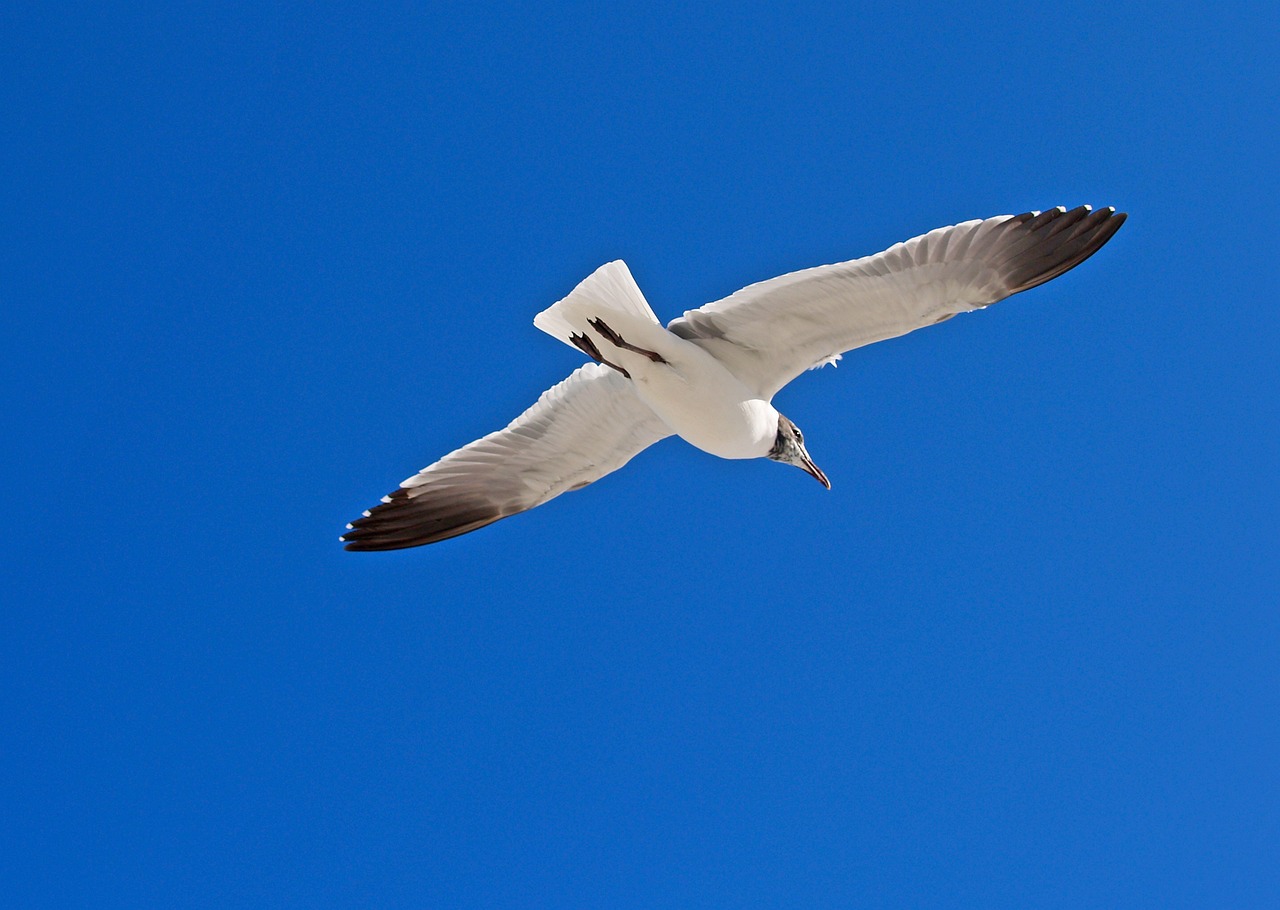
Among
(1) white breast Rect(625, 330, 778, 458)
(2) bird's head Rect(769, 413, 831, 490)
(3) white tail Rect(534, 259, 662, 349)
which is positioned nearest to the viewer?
(3) white tail Rect(534, 259, 662, 349)

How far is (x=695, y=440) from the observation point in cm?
645

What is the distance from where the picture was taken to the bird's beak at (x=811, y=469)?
6.68 metres

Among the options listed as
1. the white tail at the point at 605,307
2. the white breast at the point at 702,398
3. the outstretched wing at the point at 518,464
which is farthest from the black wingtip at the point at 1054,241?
the outstretched wing at the point at 518,464

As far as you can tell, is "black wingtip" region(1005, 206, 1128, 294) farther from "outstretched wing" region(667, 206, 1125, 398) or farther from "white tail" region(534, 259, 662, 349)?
"white tail" region(534, 259, 662, 349)

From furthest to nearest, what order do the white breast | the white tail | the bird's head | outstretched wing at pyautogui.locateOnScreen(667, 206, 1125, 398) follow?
the bird's head < the white breast < the white tail < outstretched wing at pyautogui.locateOnScreen(667, 206, 1125, 398)

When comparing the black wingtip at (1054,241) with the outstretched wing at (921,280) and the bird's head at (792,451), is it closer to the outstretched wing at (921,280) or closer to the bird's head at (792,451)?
the outstretched wing at (921,280)

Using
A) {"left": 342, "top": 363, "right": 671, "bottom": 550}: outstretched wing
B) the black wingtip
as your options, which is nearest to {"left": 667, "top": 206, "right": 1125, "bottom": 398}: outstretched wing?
the black wingtip

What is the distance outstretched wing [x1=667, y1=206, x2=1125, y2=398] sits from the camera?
18.6 feet

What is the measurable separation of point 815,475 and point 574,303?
5.61 feet

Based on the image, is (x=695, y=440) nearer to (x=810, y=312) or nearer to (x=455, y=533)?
(x=810, y=312)

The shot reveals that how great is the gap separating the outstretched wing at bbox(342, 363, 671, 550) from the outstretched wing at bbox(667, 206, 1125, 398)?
964 mm

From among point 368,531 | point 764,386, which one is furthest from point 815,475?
point 368,531

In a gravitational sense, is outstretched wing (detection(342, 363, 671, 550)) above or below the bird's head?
above

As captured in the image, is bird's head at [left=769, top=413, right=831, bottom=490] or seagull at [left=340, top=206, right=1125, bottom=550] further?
bird's head at [left=769, top=413, right=831, bottom=490]
